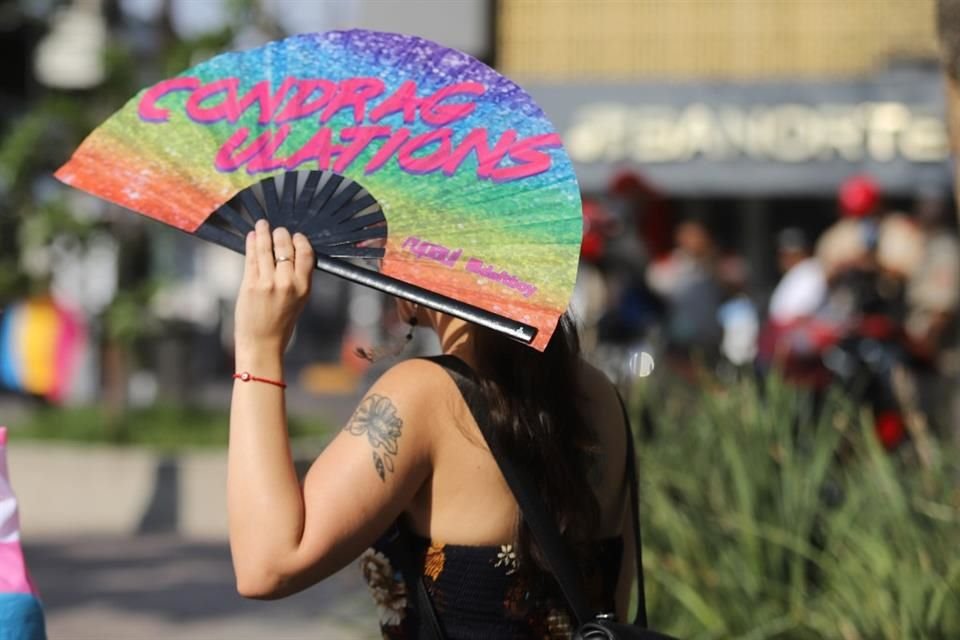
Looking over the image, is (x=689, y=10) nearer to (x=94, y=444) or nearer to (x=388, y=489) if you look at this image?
(x=94, y=444)

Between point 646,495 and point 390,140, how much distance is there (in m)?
3.19

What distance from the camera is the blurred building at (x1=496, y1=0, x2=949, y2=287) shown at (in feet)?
55.4

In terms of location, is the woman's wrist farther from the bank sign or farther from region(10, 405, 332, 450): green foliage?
the bank sign

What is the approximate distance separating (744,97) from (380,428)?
15.3m

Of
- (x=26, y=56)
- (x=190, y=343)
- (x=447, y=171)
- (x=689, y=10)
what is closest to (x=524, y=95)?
(x=447, y=171)

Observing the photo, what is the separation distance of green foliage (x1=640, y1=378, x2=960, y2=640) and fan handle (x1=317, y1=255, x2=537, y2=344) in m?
2.41

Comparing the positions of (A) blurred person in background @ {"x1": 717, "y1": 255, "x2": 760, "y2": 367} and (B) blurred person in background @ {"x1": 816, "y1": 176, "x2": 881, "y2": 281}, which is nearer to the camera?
(B) blurred person in background @ {"x1": 816, "y1": 176, "x2": 881, "y2": 281}

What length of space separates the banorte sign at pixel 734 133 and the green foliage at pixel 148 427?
21.1 ft

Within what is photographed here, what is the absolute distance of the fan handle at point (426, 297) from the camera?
7.70 ft

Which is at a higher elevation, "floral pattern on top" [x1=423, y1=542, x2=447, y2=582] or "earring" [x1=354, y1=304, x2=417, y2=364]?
"earring" [x1=354, y1=304, x2=417, y2=364]

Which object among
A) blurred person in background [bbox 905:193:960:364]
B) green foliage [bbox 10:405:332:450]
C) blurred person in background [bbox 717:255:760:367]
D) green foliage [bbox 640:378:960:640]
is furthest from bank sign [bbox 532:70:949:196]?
green foliage [bbox 640:378:960:640]

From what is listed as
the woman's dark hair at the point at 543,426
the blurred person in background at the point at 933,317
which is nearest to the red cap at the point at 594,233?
the blurred person in background at the point at 933,317

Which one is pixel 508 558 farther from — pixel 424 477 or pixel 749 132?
pixel 749 132

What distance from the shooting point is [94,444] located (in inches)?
410
